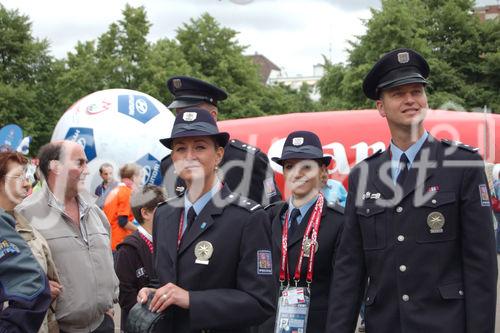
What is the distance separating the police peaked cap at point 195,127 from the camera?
328 centimetres

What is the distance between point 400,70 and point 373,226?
0.81m

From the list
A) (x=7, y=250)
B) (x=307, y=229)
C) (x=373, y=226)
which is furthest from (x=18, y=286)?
(x=307, y=229)

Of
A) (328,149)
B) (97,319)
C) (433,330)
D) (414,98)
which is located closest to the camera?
(433,330)

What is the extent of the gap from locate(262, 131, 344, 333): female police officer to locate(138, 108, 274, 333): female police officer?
3.75ft

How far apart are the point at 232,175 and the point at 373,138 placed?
9.09 meters

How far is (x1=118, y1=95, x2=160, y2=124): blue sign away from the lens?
1335cm

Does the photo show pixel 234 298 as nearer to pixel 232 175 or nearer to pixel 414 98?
pixel 414 98

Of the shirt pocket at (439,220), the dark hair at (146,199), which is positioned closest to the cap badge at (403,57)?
the shirt pocket at (439,220)

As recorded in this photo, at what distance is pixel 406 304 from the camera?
3.32 meters

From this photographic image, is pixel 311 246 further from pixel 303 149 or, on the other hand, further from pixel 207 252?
pixel 207 252

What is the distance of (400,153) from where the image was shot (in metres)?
3.50

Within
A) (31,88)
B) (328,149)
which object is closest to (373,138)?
(328,149)

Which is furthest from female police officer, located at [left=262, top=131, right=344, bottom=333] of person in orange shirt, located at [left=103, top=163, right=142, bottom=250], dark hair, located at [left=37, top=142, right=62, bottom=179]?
person in orange shirt, located at [left=103, top=163, right=142, bottom=250]

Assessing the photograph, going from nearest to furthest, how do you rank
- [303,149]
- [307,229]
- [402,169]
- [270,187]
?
1. [402,169]
2. [307,229]
3. [303,149]
4. [270,187]
